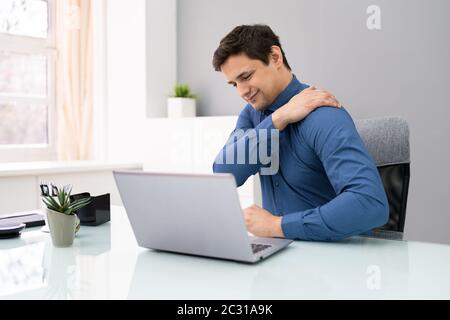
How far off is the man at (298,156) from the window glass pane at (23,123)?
2.44 m

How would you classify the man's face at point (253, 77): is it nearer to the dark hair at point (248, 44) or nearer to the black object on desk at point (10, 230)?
the dark hair at point (248, 44)

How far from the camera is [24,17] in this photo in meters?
3.69

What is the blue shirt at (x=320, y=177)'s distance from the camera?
1.17 meters

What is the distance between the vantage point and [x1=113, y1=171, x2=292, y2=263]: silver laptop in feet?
3.10

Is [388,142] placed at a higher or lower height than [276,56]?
lower

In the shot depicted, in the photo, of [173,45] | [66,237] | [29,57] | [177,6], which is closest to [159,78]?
→ [173,45]

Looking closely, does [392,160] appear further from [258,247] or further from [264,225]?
Answer: [258,247]

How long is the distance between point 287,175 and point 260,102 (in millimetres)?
282

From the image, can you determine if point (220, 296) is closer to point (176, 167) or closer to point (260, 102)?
point (260, 102)

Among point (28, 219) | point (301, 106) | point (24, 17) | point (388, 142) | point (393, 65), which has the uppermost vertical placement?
point (24, 17)

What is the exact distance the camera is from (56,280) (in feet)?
2.98

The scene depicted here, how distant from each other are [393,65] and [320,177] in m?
1.46

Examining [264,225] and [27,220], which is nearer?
[264,225]

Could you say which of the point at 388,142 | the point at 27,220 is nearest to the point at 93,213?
the point at 27,220
